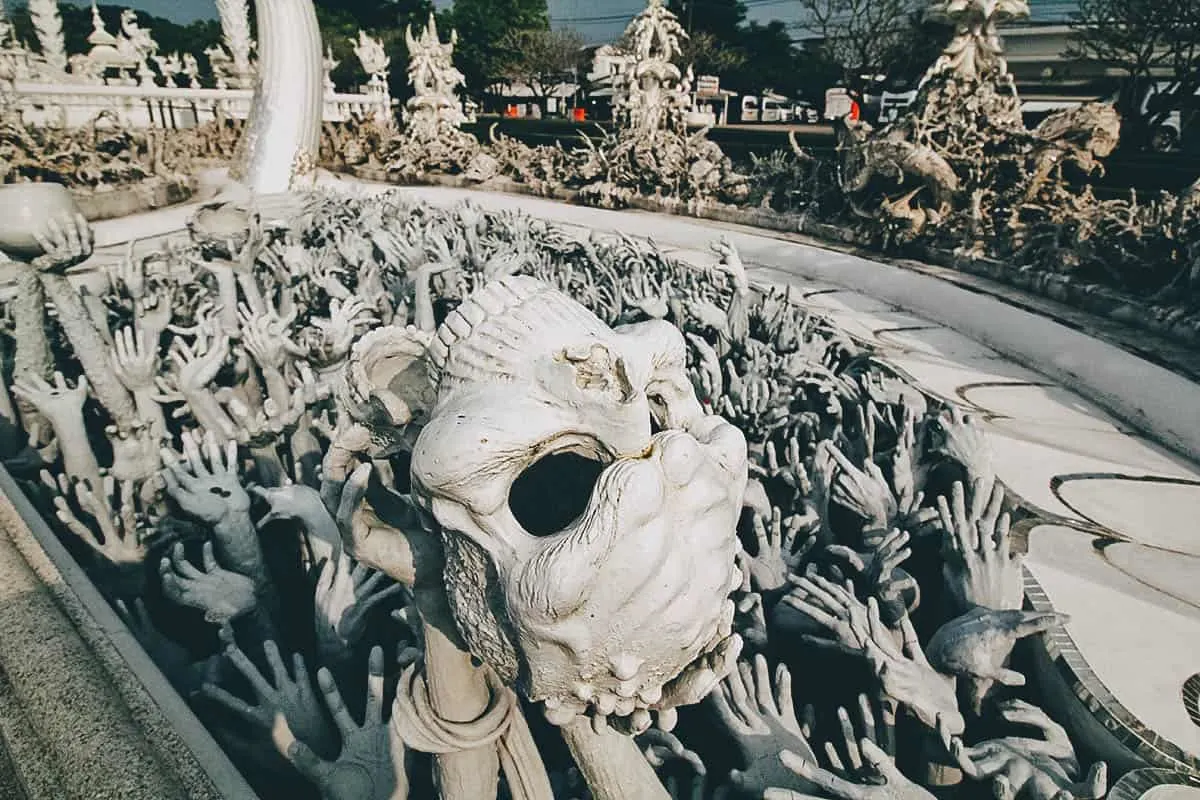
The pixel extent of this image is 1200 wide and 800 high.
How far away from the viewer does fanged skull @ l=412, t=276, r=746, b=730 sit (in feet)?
3.21

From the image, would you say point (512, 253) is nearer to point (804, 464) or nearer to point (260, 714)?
point (804, 464)

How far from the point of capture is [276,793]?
2104mm

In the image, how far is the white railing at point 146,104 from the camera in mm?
17828

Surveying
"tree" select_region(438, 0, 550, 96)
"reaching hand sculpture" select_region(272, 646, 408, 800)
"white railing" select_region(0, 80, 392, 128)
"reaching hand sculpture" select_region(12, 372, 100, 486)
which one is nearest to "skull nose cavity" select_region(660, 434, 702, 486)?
"reaching hand sculpture" select_region(272, 646, 408, 800)

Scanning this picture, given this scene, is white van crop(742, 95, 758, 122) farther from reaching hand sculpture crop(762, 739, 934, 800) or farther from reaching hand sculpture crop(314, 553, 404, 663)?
reaching hand sculpture crop(762, 739, 934, 800)

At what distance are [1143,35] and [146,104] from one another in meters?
25.7

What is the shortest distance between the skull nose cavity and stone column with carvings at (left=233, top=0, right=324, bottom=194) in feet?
34.4

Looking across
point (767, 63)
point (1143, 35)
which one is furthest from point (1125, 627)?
point (767, 63)

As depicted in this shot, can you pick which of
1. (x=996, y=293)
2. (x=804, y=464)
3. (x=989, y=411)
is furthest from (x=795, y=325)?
(x=996, y=293)

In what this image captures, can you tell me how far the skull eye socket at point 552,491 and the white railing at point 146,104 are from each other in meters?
18.5

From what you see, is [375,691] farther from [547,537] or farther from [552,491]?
[547,537]

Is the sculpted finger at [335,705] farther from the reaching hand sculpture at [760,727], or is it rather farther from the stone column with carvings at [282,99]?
the stone column with carvings at [282,99]

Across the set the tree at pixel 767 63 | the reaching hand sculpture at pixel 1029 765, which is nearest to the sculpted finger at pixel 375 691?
the reaching hand sculpture at pixel 1029 765

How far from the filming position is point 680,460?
1019 millimetres
